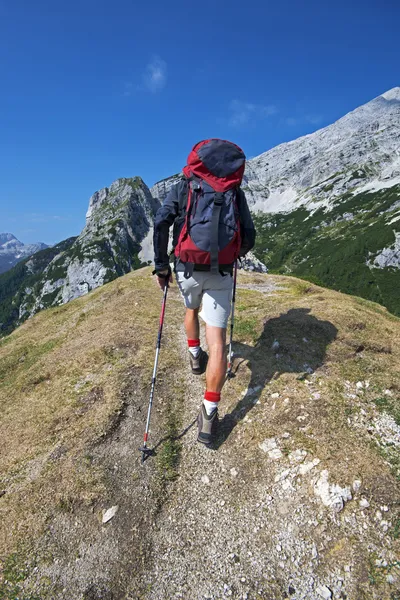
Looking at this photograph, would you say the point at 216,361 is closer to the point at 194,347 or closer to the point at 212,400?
the point at 212,400

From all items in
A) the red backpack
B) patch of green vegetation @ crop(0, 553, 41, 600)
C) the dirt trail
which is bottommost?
the dirt trail

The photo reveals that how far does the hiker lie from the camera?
246 inches

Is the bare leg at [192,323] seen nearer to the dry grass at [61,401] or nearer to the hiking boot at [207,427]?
the dry grass at [61,401]

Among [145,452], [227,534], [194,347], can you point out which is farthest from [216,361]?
[227,534]

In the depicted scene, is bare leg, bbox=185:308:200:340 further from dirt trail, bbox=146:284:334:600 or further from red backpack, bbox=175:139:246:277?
dirt trail, bbox=146:284:334:600

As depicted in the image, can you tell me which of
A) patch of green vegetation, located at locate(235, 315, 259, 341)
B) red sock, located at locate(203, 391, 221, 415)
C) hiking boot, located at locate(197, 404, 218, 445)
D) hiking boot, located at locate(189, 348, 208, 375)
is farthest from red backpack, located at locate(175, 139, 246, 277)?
patch of green vegetation, located at locate(235, 315, 259, 341)

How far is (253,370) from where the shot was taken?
9305mm

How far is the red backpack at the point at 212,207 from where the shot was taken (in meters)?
6.21

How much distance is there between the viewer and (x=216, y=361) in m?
6.64

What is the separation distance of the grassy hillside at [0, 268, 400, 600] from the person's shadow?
0.18ft

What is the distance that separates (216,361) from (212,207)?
311cm

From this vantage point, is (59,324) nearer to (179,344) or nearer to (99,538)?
(179,344)

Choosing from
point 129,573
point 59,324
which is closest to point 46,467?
point 129,573

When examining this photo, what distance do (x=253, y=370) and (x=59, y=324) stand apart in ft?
39.7
